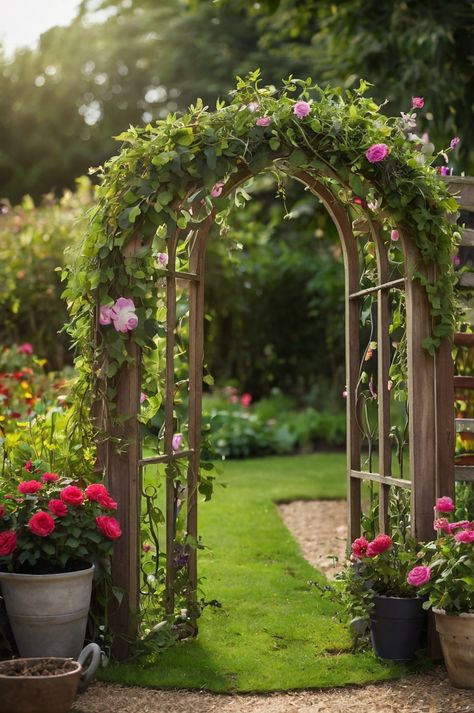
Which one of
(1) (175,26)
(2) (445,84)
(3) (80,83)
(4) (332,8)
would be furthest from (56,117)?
(2) (445,84)

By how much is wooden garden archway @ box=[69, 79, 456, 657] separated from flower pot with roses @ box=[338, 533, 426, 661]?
0.19 metres

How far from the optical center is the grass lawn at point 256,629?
3.56m

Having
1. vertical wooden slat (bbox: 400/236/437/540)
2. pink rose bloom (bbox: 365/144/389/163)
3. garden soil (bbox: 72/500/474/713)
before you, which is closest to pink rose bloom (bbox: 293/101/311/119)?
pink rose bloom (bbox: 365/144/389/163)

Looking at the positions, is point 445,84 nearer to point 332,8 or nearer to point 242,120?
point 332,8

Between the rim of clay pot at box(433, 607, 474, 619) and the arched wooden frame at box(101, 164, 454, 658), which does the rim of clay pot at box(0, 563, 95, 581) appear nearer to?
the arched wooden frame at box(101, 164, 454, 658)

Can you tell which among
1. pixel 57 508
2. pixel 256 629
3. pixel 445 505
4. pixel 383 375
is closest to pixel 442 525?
pixel 445 505

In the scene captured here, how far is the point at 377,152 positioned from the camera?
3.79 m

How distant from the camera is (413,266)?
152 inches

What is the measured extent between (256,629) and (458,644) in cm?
111

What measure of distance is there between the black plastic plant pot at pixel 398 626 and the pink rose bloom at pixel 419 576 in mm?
221

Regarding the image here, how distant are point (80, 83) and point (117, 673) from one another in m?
17.7

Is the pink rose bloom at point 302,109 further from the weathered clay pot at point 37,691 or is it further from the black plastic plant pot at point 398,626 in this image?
the weathered clay pot at point 37,691

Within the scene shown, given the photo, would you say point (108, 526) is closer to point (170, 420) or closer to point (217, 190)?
point (170, 420)

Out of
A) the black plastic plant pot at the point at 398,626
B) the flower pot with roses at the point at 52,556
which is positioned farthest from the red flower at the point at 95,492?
the black plastic plant pot at the point at 398,626
